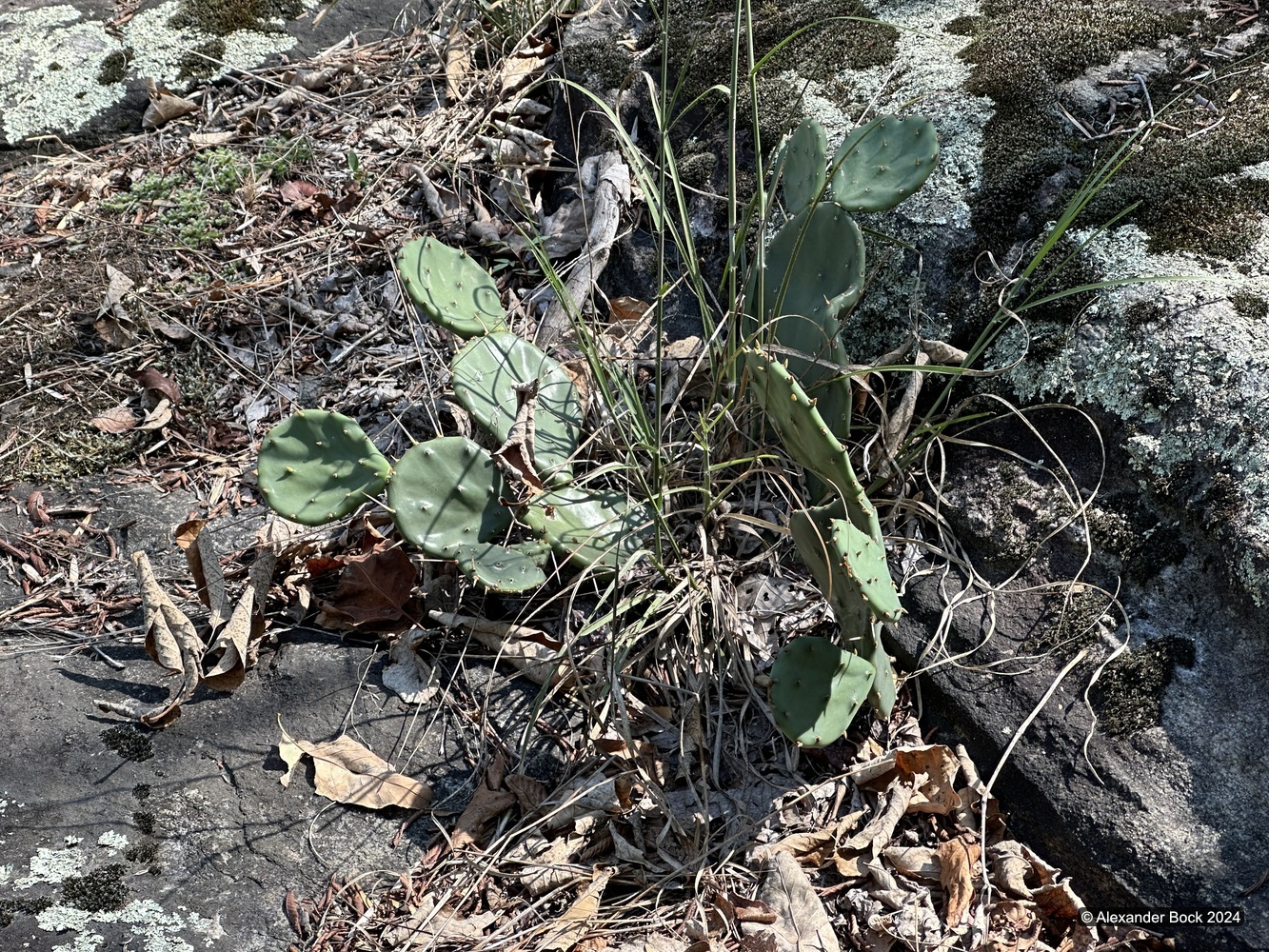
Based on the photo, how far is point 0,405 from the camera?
7.66ft

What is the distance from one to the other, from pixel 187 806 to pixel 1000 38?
236cm

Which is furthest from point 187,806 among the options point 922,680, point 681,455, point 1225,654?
point 1225,654

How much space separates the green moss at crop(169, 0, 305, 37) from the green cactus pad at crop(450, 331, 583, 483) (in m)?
1.88

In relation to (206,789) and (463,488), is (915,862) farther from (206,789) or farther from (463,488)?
(206,789)

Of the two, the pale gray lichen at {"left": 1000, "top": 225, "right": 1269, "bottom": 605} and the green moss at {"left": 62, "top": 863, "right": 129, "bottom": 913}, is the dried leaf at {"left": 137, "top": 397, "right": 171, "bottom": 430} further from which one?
the pale gray lichen at {"left": 1000, "top": 225, "right": 1269, "bottom": 605}

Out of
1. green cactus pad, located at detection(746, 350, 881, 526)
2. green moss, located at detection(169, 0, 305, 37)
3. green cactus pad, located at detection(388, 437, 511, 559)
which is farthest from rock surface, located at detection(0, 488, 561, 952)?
green moss, located at detection(169, 0, 305, 37)

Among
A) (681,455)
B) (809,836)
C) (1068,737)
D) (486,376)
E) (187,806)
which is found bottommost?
(809,836)

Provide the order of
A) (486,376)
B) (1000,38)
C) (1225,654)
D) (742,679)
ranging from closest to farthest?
(1225,654)
(742,679)
(486,376)
(1000,38)

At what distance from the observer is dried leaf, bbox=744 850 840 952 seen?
1.52m

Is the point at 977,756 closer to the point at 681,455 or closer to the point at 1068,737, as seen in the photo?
the point at 1068,737

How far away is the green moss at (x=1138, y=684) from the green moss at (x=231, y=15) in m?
3.04

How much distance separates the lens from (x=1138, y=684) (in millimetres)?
1606

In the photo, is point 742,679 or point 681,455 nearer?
point 742,679

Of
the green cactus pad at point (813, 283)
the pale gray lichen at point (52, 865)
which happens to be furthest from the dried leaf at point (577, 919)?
the green cactus pad at point (813, 283)
